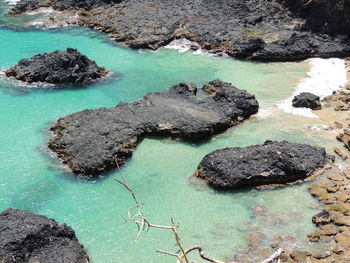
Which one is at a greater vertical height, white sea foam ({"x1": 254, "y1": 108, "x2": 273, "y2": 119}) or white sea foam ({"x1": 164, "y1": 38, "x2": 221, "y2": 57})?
white sea foam ({"x1": 254, "y1": 108, "x2": 273, "y2": 119})

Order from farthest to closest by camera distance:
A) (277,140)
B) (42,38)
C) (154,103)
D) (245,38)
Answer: (42,38) < (245,38) < (154,103) < (277,140)

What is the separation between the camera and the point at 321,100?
97.3ft

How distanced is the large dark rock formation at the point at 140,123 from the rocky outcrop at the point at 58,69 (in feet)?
20.8

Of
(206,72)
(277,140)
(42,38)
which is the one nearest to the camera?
(277,140)

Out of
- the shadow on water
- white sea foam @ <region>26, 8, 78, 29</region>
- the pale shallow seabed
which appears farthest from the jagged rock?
white sea foam @ <region>26, 8, 78, 29</region>

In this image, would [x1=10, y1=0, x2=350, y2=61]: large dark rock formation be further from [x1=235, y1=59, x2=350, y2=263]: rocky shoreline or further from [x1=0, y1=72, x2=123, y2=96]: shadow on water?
[x1=235, y1=59, x2=350, y2=263]: rocky shoreline

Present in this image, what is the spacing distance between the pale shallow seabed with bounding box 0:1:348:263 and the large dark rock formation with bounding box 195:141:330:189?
62cm

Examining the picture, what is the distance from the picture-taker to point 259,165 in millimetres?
22359

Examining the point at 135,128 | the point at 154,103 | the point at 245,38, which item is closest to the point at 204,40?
the point at 245,38

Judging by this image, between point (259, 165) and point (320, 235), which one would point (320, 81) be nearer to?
point (259, 165)

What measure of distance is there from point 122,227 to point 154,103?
34.5 feet

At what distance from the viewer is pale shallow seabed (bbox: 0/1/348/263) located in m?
19.0

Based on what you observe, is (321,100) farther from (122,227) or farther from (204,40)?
(122,227)

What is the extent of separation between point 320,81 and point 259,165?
12.5 m
